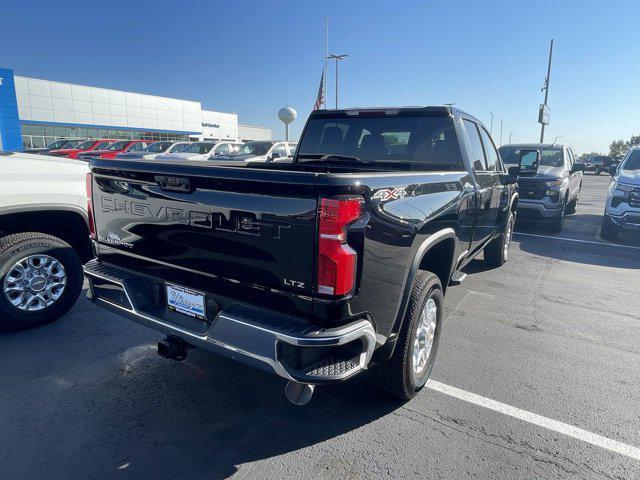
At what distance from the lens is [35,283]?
154 inches

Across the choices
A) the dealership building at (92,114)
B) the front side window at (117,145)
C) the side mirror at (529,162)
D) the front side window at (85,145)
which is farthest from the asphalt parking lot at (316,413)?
the dealership building at (92,114)

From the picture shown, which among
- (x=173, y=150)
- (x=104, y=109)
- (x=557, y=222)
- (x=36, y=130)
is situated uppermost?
(x=104, y=109)

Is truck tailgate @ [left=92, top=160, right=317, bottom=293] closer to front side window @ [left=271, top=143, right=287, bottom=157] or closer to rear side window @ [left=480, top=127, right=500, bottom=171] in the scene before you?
rear side window @ [left=480, top=127, right=500, bottom=171]

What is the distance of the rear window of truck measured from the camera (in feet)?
12.9

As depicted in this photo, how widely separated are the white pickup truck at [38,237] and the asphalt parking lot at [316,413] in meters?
0.26

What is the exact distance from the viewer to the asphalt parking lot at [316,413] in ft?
7.87

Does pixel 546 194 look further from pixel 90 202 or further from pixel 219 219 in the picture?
pixel 90 202

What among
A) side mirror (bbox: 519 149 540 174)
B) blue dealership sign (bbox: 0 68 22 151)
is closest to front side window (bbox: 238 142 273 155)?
side mirror (bbox: 519 149 540 174)

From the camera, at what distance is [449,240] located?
3285 mm

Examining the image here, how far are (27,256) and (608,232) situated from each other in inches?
396

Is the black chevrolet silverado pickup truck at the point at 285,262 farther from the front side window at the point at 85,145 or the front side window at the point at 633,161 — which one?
the front side window at the point at 85,145

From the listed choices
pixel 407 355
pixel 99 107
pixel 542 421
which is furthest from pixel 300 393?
pixel 99 107

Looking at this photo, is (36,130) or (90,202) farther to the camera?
(36,130)

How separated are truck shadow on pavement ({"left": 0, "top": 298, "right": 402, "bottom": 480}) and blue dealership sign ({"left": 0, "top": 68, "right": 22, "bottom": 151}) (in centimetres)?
Result: 2952
